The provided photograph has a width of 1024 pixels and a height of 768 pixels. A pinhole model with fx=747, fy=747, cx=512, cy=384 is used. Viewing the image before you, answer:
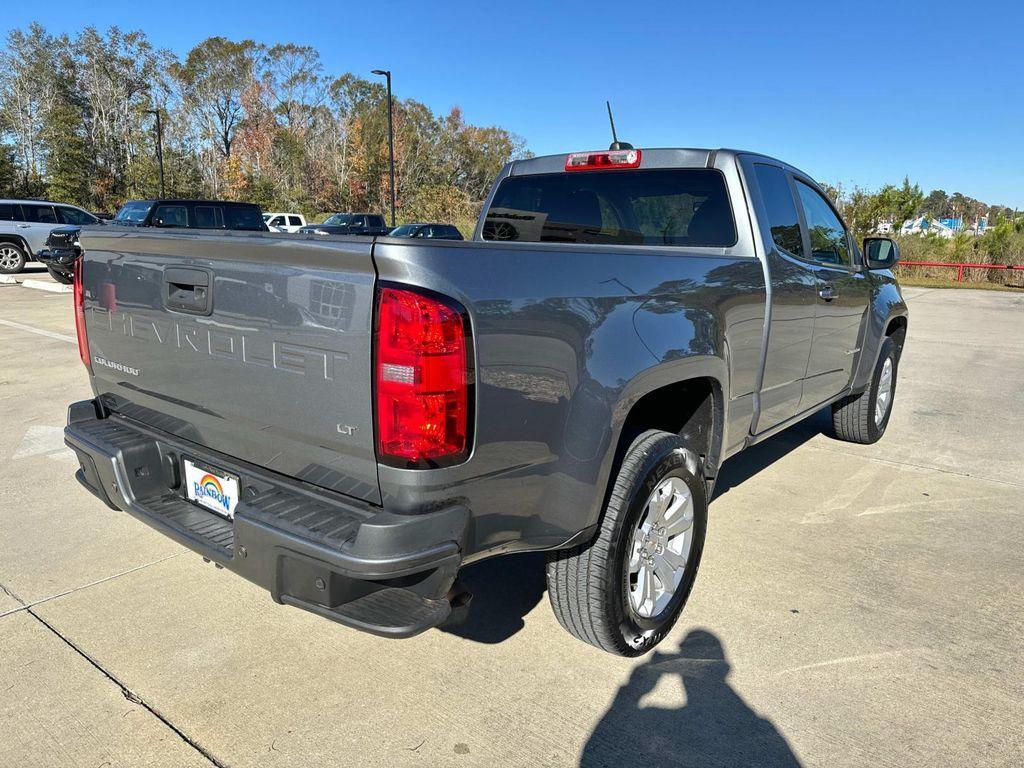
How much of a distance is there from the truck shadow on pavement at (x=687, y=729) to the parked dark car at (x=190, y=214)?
14829 millimetres

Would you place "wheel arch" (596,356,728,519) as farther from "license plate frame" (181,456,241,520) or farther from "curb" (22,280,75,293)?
"curb" (22,280,75,293)

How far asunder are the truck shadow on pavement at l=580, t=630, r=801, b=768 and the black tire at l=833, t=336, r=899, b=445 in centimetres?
330

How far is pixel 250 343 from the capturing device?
2264 millimetres

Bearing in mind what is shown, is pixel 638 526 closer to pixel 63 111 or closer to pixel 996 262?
pixel 996 262

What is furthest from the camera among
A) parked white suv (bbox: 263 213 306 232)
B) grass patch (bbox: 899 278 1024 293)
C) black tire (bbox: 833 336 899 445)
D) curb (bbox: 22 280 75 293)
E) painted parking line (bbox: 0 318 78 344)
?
parked white suv (bbox: 263 213 306 232)

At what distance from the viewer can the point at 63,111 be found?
48781 millimetres

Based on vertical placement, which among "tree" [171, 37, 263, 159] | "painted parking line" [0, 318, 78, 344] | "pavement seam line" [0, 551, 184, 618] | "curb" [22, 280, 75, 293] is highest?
"tree" [171, 37, 263, 159]

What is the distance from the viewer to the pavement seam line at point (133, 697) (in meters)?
2.32

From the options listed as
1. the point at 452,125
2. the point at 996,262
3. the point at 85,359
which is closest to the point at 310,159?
the point at 452,125

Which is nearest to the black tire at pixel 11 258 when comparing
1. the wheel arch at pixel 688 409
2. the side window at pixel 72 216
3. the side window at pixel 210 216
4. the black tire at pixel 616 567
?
the side window at pixel 72 216

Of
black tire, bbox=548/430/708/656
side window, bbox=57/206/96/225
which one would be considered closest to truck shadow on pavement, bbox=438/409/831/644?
black tire, bbox=548/430/708/656

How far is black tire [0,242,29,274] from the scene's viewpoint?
19.2m

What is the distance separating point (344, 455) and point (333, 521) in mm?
185

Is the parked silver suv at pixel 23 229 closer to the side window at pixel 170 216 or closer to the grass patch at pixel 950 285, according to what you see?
the side window at pixel 170 216
